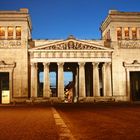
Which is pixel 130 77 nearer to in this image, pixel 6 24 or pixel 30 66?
pixel 30 66

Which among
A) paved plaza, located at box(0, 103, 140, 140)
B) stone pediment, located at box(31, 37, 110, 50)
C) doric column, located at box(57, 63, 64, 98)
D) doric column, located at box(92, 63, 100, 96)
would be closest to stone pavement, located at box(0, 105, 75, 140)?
Answer: paved plaza, located at box(0, 103, 140, 140)

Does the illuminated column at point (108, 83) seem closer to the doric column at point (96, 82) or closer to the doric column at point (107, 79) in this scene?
the doric column at point (107, 79)

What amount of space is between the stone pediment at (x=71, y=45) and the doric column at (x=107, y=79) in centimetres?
465

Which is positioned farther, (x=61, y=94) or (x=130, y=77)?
(x=130, y=77)

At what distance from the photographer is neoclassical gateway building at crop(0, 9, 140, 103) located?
80.0m

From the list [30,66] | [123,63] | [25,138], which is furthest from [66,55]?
[25,138]

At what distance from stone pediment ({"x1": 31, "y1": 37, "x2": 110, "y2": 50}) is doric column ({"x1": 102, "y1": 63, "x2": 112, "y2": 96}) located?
4.65 meters

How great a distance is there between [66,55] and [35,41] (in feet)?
30.2

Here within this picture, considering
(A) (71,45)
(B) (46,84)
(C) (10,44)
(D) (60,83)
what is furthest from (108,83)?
(C) (10,44)

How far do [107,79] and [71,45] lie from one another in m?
11.9

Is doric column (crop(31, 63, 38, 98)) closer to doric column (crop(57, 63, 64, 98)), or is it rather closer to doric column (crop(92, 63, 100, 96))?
doric column (crop(57, 63, 64, 98))

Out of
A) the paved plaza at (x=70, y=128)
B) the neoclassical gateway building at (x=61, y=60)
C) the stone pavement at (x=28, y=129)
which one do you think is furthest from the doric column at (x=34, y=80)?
the stone pavement at (x=28, y=129)

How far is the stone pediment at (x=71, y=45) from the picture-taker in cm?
8144

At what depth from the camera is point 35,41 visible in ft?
279
